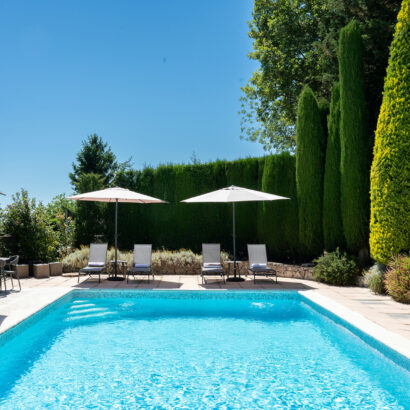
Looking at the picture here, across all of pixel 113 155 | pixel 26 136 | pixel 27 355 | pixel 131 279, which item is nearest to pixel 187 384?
pixel 27 355

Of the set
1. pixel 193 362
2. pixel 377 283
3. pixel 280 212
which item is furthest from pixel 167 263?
pixel 193 362

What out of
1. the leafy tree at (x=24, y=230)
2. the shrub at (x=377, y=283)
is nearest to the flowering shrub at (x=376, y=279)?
the shrub at (x=377, y=283)

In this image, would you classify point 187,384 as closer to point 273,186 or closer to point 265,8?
point 273,186

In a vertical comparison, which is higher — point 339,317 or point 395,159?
point 395,159

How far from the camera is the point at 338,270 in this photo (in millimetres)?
8922

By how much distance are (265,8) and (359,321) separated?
15784 mm

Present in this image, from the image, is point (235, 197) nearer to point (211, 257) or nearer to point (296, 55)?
point (211, 257)

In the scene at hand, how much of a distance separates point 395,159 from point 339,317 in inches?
151

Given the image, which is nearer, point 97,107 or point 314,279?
point 314,279

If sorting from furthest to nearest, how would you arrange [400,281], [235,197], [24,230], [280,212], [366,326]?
[280,212] < [24,230] < [235,197] < [400,281] < [366,326]

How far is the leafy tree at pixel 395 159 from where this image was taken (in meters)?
7.46

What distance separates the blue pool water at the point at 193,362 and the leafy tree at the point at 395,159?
2.38m

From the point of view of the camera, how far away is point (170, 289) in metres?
8.20

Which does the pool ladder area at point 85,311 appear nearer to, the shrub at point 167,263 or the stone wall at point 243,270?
the shrub at point 167,263
